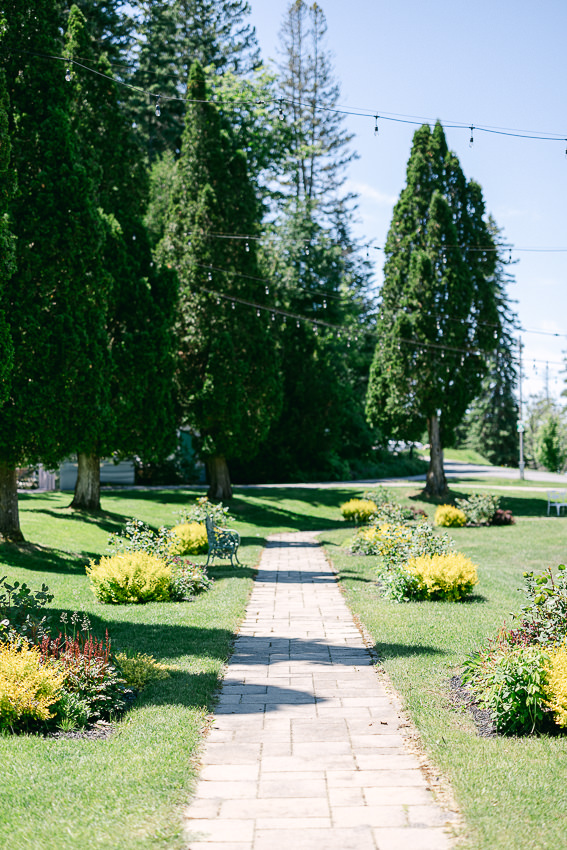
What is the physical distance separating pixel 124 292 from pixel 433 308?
506 inches

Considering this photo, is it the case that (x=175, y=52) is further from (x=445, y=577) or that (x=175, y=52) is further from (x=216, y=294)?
(x=445, y=577)

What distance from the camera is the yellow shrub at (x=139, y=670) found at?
19.9ft

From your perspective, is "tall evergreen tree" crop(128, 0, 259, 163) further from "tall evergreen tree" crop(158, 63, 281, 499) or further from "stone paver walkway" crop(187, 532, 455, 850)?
"stone paver walkway" crop(187, 532, 455, 850)

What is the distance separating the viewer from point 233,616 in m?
8.98

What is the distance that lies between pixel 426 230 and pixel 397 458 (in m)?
20.4

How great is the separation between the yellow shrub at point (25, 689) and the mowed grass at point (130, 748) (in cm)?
16

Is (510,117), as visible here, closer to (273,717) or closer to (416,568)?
(416,568)

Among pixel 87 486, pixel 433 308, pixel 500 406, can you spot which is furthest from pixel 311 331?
pixel 500 406

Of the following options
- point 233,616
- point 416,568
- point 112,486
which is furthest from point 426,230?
point 233,616

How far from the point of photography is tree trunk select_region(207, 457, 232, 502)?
79.3ft

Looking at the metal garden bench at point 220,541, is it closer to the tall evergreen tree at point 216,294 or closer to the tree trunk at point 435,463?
the tall evergreen tree at point 216,294

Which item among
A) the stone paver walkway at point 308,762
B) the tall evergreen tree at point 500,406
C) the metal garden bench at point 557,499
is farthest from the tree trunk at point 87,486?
the tall evergreen tree at point 500,406

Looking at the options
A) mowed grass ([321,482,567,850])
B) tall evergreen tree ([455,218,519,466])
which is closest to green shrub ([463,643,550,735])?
mowed grass ([321,482,567,850])

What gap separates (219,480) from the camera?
24.3m
